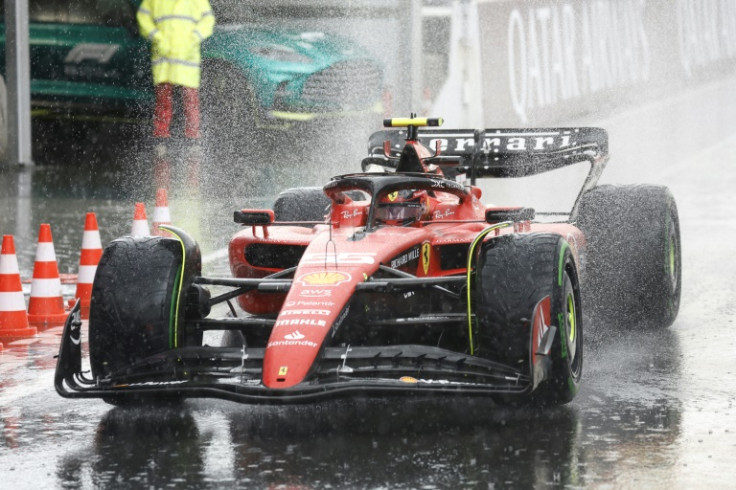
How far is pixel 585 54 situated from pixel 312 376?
15573mm

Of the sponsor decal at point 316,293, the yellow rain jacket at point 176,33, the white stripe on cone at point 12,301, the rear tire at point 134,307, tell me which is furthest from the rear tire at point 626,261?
the yellow rain jacket at point 176,33

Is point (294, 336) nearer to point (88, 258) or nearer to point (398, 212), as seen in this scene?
point (398, 212)

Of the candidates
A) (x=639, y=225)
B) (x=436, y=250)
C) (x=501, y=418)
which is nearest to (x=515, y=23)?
(x=639, y=225)

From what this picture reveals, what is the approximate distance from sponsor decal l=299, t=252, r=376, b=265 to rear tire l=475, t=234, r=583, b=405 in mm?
591

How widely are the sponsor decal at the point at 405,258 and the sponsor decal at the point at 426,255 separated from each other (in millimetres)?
75

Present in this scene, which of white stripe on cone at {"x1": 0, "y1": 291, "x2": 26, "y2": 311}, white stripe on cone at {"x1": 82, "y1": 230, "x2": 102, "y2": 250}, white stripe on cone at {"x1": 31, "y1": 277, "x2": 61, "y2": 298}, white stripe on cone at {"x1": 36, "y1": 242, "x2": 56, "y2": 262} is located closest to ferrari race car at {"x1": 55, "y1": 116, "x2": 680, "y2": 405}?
white stripe on cone at {"x1": 0, "y1": 291, "x2": 26, "y2": 311}

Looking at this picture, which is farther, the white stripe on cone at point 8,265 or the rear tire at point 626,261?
the white stripe on cone at point 8,265

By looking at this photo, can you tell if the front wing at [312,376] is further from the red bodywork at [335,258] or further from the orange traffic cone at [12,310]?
the orange traffic cone at [12,310]

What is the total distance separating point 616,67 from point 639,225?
13169 mm

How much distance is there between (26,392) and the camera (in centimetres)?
721

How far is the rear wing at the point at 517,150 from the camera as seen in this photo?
31.9ft

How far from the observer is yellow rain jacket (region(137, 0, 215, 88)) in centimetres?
2067

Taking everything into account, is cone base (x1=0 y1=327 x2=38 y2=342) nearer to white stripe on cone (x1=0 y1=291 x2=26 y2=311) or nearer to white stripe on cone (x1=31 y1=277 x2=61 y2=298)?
white stripe on cone (x1=0 y1=291 x2=26 y2=311)

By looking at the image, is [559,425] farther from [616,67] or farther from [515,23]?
[616,67]
